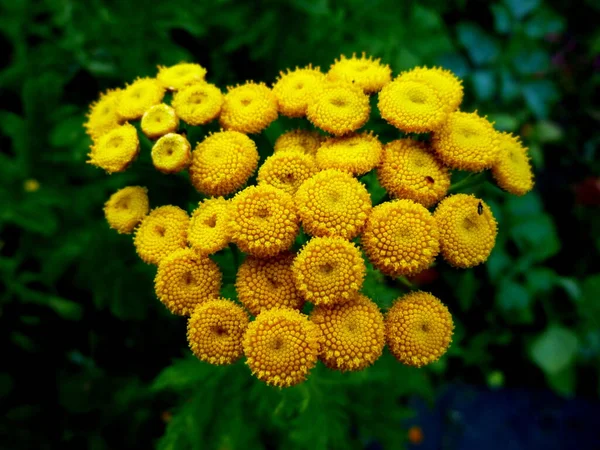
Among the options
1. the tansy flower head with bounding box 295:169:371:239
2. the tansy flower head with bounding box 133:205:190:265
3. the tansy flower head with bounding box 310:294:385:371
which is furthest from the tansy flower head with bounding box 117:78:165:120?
the tansy flower head with bounding box 310:294:385:371

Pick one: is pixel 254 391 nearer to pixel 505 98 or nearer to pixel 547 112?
pixel 505 98

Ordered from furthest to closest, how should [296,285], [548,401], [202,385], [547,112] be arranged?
[547,112]
[548,401]
[202,385]
[296,285]

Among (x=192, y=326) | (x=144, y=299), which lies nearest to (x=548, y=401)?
(x=144, y=299)

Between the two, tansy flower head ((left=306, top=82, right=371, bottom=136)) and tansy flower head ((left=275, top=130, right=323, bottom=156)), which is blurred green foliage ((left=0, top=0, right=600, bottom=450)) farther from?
tansy flower head ((left=306, top=82, right=371, bottom=136))

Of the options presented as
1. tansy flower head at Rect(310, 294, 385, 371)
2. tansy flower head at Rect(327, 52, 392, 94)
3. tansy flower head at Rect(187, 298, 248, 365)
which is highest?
tansy flower head at Rect(327, 52, 392, 94)

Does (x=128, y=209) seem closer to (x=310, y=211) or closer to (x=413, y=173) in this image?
(x=310, y=211)

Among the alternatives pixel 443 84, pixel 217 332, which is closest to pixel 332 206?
pixel 217 332
